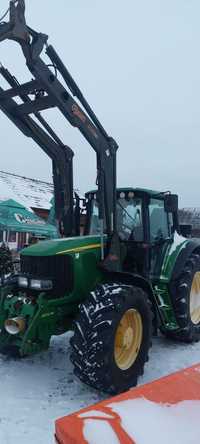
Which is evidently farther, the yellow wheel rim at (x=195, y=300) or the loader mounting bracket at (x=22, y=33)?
the yellow wheel rim at (x=195, y=300)

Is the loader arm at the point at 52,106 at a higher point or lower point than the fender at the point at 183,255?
higher

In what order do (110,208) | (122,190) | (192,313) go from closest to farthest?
(110,208)
(122,190)
(192,313)

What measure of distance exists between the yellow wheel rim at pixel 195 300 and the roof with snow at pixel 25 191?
12.9 metres

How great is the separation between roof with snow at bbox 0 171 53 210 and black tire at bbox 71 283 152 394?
47.1ft

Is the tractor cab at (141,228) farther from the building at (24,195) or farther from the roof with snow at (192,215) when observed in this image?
the roof with snow at (192,215)

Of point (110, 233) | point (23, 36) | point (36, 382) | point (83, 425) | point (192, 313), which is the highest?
point (23, 36)

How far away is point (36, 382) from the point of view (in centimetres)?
427

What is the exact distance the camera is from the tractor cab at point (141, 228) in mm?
5234

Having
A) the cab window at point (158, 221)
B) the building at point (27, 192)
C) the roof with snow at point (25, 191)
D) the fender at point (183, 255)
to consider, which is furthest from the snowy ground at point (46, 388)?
the roof with snow at point (25, 191)

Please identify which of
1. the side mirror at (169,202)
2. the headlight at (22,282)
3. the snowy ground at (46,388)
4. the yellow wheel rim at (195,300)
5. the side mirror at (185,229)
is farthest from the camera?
the side mirror at (185,229)

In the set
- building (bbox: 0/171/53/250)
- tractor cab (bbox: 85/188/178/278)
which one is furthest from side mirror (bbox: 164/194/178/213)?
building (bbox: 0/171/53/250)

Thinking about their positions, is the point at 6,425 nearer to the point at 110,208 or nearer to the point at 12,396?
the point at 12,396

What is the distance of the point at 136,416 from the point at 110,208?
319 cm

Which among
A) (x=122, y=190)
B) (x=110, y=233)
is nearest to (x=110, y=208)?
(x=110, y=233)
